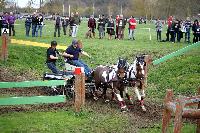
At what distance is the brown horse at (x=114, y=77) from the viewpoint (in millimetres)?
13688

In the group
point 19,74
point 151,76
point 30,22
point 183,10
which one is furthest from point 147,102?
point 183,10

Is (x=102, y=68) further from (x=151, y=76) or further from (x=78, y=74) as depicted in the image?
(x=151, y=76)

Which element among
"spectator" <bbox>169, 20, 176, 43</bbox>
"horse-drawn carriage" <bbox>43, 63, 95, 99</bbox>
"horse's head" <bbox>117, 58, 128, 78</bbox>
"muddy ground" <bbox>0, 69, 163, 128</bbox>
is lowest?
"muddy ground" <bbox>0, 69, 163, 128</bbox>

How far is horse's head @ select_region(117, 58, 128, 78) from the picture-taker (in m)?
13.5

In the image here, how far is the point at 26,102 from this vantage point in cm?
1234

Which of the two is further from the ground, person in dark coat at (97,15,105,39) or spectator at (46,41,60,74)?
person in dark coat at (97,15,105,39)

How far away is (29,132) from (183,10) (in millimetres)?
59480

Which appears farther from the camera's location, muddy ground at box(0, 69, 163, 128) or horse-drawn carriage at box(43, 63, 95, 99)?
horse-drawn carriage at box(43, 63, 95, 99)

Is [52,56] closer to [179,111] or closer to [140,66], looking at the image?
[140,66]

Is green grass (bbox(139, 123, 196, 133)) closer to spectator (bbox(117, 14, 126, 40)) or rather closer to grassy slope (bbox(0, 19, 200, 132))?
grassy slope (bbox(0, 19, 200, 132))

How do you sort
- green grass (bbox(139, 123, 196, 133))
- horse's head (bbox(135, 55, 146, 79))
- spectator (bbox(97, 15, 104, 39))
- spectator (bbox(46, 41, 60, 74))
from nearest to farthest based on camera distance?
green grass (bbox(139, 123, 196, 133)) → horse's head (bbox(135, 55, 146, 79)) → spectator (bbox(46, 41, 60, 74)) → spectator (bbox(97, 15, 104, 39))

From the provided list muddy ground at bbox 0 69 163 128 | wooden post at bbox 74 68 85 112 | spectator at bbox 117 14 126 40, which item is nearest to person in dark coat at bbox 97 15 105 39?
spectator at bbox 117 14 126 40

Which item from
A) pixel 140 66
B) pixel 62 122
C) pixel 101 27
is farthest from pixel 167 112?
pixel 101 27

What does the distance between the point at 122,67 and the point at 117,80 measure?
60 cm
